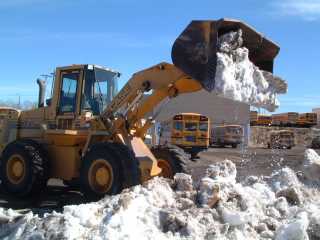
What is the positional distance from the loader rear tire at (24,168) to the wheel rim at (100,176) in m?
1.51

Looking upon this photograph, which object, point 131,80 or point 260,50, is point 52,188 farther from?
point 260,50

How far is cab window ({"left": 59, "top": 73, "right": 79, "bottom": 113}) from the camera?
11852 millimetres

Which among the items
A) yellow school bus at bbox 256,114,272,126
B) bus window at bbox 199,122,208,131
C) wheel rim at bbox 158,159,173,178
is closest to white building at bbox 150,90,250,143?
yellow school bus at bbox 256,114,272,126

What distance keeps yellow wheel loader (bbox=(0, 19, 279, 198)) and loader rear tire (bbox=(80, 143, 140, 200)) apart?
0.06 feet

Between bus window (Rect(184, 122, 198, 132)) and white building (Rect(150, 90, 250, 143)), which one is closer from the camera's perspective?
bus window (Rect(184, 122, 198, 132))

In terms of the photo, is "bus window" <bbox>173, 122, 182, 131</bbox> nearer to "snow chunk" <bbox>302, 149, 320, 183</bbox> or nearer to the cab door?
the cab door

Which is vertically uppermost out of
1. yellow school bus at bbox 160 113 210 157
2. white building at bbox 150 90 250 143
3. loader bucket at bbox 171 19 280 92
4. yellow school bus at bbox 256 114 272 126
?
white building at bbox 150 90 250 143

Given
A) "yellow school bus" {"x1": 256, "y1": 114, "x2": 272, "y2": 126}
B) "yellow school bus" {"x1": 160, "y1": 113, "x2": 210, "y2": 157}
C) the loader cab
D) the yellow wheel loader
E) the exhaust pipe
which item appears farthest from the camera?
"yellow school bus" {"x1": 256, "y1": 114, "x2": 272, "y2": 126}

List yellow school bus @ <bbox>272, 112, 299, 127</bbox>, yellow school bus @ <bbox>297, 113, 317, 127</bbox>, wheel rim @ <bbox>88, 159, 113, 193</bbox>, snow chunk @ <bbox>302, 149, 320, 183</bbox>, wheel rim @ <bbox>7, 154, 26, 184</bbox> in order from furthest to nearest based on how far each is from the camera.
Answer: yellow school bus @ <bbox>272, 112, 299, 127</bbox>, yellow school bus @ <bbox>297, 113, 317, 127</bbox>, wheel rim @ <bbox>7, 154, 26, 184</bbox>, wheel rim @ <bbox>88, 159, 113, 193</bbox>, snow chunk @ <bbox>302, 149, 320, 183</bbox>

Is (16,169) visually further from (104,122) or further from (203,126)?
(203,126)

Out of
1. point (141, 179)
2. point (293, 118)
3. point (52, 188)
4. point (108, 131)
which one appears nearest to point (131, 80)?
point (108, 131)

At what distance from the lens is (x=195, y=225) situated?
732 cm

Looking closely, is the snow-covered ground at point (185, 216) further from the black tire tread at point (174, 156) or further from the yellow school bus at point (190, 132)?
the yellow school bus at point (190, 132)

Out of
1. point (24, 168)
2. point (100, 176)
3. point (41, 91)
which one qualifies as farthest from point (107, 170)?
point (41, 91)
